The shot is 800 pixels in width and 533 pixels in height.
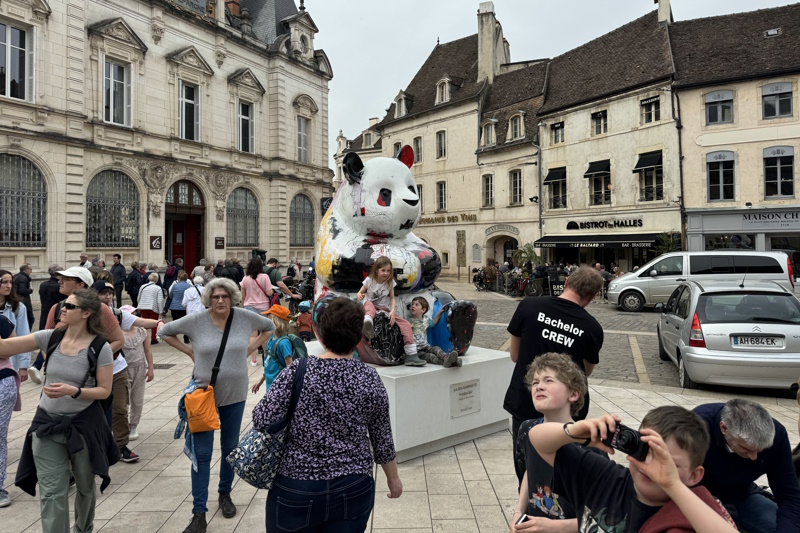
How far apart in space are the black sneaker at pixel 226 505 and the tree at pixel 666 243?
786 inches

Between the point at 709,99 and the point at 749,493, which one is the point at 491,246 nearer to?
the point at 709,99

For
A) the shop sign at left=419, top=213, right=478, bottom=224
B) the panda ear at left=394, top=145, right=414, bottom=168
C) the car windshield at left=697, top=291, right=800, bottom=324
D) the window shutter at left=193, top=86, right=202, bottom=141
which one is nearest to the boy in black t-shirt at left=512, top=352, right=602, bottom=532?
the panda ear at left=394, top=145, right=414, bottom=168

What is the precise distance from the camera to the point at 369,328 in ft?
13.9

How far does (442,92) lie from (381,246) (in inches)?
1104

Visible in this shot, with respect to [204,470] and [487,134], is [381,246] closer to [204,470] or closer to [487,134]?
[204,470]

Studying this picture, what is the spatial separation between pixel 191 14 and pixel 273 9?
18.0 feet

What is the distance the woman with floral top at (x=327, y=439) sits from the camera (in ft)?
6.54

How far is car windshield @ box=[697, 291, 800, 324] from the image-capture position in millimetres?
6281

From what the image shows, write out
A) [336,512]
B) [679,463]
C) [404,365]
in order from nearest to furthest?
1. [679,463]
2. [336,512]
3. [404,365]

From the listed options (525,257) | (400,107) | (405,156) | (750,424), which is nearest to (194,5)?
(400,107)

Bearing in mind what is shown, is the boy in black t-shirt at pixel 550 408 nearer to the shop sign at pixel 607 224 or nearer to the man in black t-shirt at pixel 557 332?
the man in black t-shirt at pixel 557 332

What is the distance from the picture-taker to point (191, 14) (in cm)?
1922

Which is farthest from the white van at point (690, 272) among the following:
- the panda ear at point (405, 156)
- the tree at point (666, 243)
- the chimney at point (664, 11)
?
the chimney at point (664, 11)

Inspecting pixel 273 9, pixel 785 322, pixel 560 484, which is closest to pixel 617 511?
pixel 560 484
